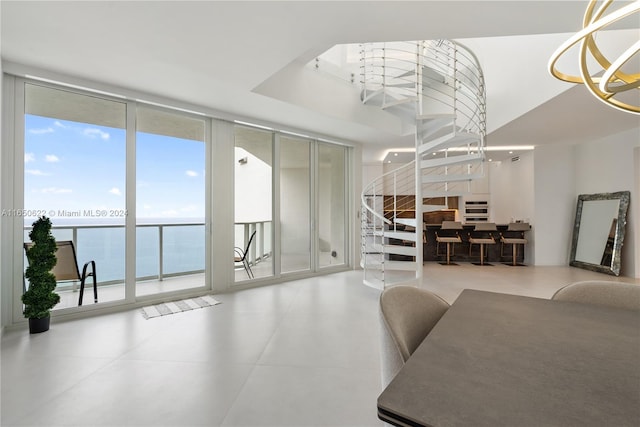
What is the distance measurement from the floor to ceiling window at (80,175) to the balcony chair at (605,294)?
177 inches

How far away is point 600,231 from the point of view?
19.8ft

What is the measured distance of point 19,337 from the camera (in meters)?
2.87

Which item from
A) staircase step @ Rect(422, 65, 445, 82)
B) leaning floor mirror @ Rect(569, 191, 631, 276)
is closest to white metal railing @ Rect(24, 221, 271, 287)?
staircase step @ Rect(422, 65, 445, 82)

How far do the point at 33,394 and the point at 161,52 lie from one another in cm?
285

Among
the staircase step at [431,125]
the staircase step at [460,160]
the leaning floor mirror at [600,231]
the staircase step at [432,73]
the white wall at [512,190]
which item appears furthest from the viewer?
the white wall at [512,190]

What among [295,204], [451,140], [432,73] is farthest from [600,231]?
[295,204]

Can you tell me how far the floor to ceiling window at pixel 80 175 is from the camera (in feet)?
10.8

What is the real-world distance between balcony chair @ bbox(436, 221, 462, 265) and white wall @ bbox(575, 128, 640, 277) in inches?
111

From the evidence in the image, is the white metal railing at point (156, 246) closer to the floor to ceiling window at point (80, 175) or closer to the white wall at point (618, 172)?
the floor to ceiling window at point (80, 175)

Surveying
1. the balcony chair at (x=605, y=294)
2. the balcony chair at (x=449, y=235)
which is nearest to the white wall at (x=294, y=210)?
the balcony chair at (x=449, y=235)

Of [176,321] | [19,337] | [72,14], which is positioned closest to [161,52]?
[72,14]

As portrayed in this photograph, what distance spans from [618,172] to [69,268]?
9.37 m

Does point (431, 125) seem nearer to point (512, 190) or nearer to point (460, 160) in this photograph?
point (460, 160)

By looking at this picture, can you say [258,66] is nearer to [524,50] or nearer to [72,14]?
[72,14]
